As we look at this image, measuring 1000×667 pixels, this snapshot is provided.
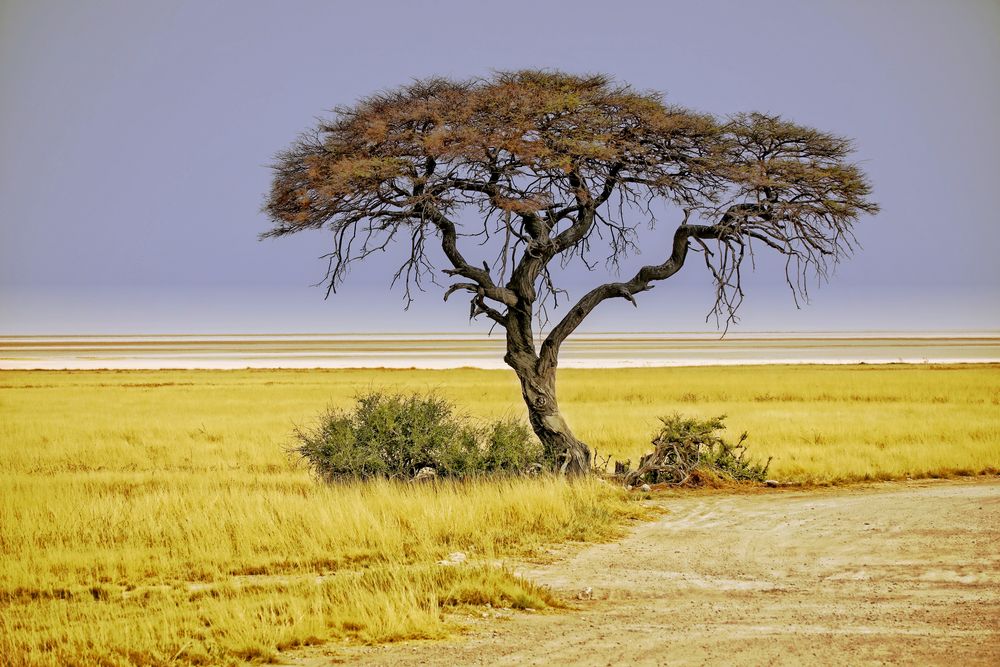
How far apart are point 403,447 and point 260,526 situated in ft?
11.3

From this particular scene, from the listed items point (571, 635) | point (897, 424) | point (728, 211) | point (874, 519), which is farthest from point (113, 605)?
point (897, 424)

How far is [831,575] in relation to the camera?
1216 centimetres

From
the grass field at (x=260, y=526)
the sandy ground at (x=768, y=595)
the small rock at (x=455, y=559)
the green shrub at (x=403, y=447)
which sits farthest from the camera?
the green shrub at (x=403, y=447)

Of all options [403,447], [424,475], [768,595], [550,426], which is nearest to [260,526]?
[403,447]

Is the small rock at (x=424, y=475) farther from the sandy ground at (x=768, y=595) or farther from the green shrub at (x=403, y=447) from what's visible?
the sandy ground at (x=768, y=595)

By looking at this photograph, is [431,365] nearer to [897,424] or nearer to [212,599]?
[897,424]

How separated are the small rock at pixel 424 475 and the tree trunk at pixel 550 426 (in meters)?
1.96

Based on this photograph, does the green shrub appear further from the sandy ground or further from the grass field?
the sandy ground

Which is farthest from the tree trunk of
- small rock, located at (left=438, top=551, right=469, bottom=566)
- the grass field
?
small rock, located at (left=438, top=551, right=469, bottom=566)

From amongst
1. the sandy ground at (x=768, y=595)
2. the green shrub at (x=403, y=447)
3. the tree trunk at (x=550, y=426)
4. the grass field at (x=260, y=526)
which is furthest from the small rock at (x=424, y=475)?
the sandy ground at (x=768, y=595)

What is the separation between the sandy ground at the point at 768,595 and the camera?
9125mm

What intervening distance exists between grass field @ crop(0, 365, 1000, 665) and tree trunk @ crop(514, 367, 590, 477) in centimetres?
127

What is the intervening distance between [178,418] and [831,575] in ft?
92.7

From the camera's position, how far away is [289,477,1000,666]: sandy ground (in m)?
9.12
